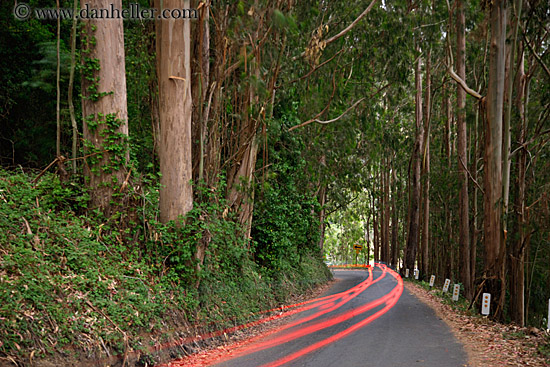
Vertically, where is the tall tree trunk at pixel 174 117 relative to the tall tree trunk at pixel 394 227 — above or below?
above

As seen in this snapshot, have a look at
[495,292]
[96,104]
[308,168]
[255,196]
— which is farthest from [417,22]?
[96,104]

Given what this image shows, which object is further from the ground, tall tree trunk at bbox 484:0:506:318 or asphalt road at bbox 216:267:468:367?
tall tree trunk at bbox 484:0:506:318

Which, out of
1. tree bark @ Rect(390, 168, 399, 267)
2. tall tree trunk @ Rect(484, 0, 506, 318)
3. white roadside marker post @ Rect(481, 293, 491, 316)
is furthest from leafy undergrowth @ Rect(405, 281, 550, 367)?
tree bark @ Rect(390, 168, 399, 267)

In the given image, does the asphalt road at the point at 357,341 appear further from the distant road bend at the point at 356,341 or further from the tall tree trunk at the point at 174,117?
the tall tree trunk at the point at 174,117

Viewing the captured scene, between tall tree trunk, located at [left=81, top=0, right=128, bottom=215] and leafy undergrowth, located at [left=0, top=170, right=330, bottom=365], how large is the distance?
380 millimetres

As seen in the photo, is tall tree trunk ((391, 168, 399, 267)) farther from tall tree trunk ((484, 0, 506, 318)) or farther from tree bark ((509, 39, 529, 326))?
tall tree trunk ((484, 0, 506, 318))

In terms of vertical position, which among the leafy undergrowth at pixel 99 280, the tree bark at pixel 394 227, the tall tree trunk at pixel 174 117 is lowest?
the tree bark at pixel 394 227

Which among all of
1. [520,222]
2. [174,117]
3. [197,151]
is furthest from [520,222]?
[174,117]

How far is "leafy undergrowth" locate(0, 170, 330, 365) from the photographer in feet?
20.6

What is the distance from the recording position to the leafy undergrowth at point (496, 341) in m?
8.30

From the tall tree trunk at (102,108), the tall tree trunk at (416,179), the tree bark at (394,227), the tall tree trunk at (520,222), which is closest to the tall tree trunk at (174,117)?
the tall tree trunk at (102,108)

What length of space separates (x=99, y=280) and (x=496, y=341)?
26.1 ft

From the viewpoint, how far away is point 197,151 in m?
12.3

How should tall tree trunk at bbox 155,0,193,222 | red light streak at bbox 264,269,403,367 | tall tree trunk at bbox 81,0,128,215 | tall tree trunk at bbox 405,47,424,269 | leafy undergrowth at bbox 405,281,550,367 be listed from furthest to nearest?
tall tree trunk at bbox 405,47,424,269 < tall tree trunk at bbox 155,0,193,222 < tall tree trunk at bbox 81,0,128,215 < red light streak at bbox 264,269,403,367 < leafy undergrowth at bbox 405,281,550,367
